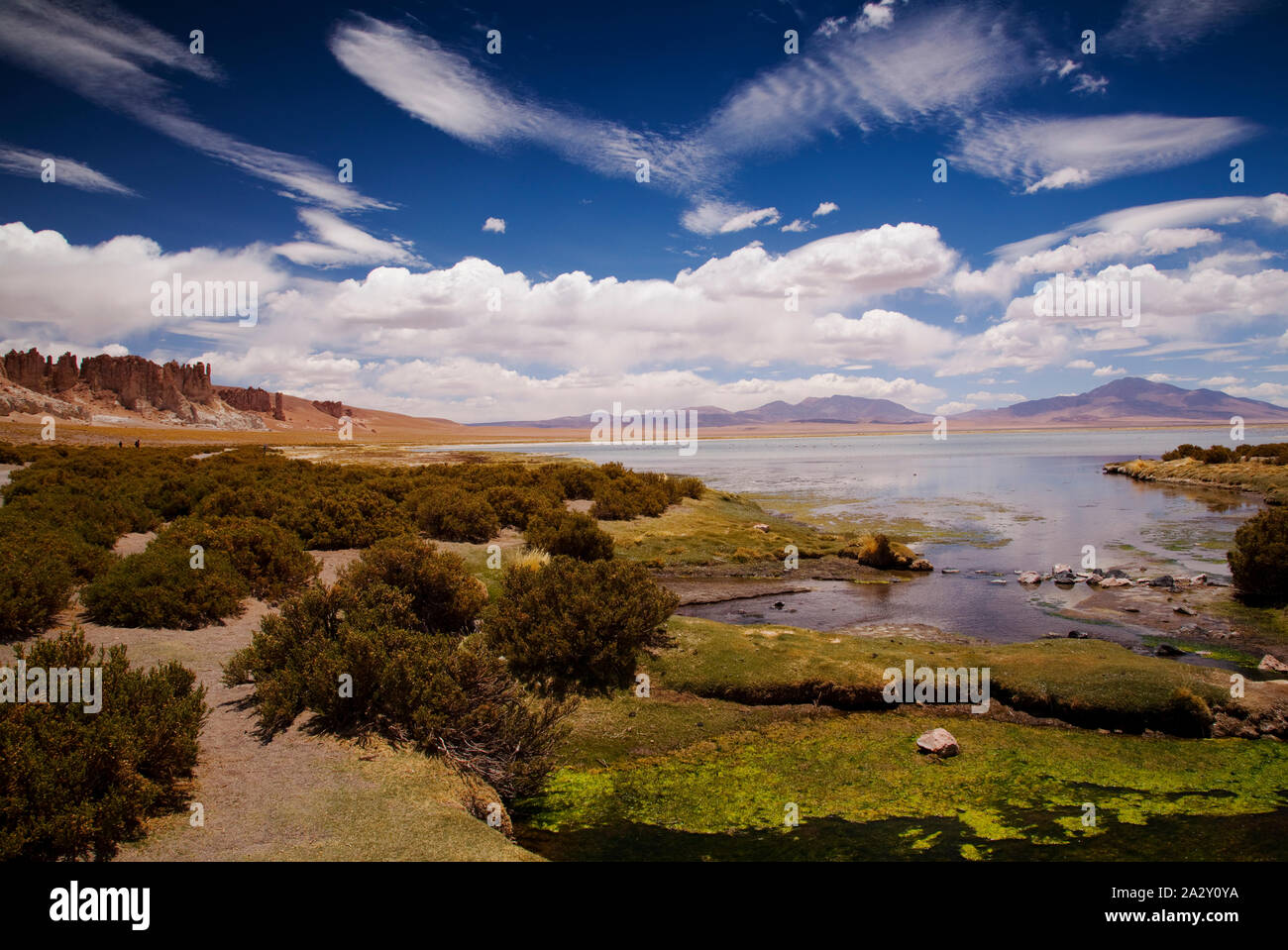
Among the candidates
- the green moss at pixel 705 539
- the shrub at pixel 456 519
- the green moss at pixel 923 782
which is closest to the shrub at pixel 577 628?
the green moss at pixel 923 782

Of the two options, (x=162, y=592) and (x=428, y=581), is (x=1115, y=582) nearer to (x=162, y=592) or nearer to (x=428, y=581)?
(x=428, y=581)

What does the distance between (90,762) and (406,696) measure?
3.42 meters

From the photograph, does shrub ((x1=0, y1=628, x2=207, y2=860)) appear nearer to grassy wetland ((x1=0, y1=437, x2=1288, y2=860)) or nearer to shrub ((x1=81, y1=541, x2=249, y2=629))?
grassy wetland ((x1=0, y1=437, x2=1288, y2=860))

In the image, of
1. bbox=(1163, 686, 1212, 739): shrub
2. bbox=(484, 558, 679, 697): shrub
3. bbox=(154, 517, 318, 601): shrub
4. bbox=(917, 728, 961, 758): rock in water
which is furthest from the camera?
bbox=(154, 517, 318, 601): shrub

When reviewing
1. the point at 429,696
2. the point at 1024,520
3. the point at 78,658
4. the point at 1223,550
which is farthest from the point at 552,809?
the point at 1024,520

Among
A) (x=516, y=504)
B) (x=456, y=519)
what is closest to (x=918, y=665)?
(x=456, y=519)

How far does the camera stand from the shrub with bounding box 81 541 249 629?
1155 centimetres

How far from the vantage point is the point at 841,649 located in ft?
43.3

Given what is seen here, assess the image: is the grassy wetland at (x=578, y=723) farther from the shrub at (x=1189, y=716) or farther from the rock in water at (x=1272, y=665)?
the rock in water at (x=1272, y=665)

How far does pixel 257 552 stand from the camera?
14875mm

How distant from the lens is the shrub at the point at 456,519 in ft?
71.4

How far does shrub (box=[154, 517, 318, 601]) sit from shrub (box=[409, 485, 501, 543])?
245 inches

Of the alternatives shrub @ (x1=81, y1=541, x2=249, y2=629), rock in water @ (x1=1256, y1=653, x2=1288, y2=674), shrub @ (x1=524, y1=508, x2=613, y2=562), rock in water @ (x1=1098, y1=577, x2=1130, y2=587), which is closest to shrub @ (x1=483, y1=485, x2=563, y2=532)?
shrub @ (x1=524, y1=508, x2=613, y2=562)
